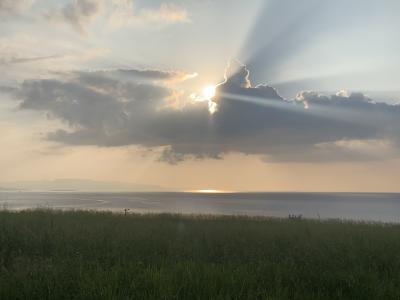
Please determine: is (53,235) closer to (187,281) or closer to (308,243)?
(187,281)

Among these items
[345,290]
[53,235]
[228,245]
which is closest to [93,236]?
[53,235]

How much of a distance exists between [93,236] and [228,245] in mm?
4806

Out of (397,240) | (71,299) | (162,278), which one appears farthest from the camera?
(397,240)

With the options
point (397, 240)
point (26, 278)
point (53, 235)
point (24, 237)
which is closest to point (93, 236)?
point (53, 235)

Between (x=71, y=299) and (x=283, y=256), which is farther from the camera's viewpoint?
(x=283, y=256)

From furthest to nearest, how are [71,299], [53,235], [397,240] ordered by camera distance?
[397,240] → [53,235] → [71,299]

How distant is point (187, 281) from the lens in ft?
26.0

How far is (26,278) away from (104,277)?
160cm

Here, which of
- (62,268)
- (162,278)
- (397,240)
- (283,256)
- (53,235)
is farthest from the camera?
(397,240)

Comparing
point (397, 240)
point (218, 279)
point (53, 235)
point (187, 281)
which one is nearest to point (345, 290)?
point (218, 279)

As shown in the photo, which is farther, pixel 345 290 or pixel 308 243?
pixel 308 243

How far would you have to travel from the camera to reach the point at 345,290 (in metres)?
8.21

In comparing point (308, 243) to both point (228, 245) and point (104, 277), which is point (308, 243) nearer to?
point (228, 245)

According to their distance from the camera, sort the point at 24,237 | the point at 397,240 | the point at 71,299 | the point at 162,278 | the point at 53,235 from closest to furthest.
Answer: the point at 71,299 → the point at 162,278 → the point at 24,237 → the point at 53,235 → the point at 397,240
